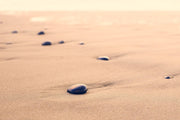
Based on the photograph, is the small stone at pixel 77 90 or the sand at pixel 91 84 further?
the small stone at pixel 77 90

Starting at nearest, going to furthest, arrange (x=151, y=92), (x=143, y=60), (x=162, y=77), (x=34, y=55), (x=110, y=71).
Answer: (x=151, y=92)
(x=162, y=77)
(x=110, y=71)
(x=143, y=60)
(x=34, y=55)

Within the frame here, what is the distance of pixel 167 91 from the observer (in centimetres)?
167

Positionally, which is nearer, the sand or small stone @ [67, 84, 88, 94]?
the sand

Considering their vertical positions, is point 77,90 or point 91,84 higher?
point 91,84

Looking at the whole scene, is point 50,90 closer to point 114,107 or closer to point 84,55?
point 114,107

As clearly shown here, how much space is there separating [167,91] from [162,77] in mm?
316

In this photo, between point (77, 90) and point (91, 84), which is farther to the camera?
point (91, 84)

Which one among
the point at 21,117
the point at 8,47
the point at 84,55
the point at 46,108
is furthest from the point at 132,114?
the point at 8,47

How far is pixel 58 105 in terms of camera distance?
144cm

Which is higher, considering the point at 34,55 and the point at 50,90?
the point at 34,55

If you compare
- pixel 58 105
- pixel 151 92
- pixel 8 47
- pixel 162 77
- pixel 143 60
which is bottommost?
pixel 58 105

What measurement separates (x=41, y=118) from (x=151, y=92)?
789 millimetres

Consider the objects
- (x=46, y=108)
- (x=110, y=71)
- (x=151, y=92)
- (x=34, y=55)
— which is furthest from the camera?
(x=34, y=55)

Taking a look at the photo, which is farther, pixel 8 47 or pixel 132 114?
pixel 8 47
